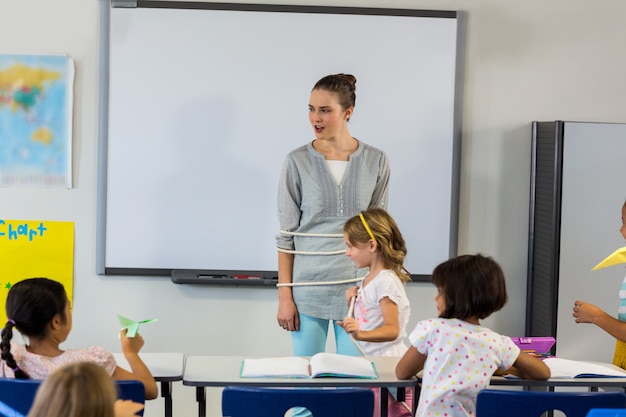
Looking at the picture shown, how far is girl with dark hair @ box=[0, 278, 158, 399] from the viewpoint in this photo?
7.59ft

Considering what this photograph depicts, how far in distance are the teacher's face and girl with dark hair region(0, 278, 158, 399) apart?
1.33 m

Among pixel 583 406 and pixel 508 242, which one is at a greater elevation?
pixel 508 242

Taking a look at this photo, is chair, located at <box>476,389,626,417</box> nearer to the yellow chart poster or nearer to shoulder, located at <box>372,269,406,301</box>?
shoulder, located at <box>372,269,406,301</box>

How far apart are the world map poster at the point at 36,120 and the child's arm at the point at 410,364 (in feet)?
6.76

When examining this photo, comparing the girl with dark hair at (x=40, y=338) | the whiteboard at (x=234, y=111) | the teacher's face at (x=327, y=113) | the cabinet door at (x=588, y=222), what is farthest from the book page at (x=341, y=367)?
the cabinet door at (x=588, y=222)

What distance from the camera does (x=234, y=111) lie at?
396cm

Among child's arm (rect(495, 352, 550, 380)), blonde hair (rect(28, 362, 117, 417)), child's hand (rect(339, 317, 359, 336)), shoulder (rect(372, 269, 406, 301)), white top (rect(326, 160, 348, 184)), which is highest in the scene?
white top (rect(326, 160, 348, 184))

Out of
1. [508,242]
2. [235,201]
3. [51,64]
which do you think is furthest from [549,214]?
[51,64]

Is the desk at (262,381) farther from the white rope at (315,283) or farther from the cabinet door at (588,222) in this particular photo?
the cabinet door at (588,222)

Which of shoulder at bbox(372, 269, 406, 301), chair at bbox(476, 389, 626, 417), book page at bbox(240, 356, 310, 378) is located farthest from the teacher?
chair at bbox(476, 389, 626, 417)

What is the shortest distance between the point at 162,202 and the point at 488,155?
1525 millimetres

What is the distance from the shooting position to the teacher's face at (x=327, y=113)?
3336 mm

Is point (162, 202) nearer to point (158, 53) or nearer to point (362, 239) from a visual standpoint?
point (158, 53)

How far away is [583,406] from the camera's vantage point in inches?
89.5
